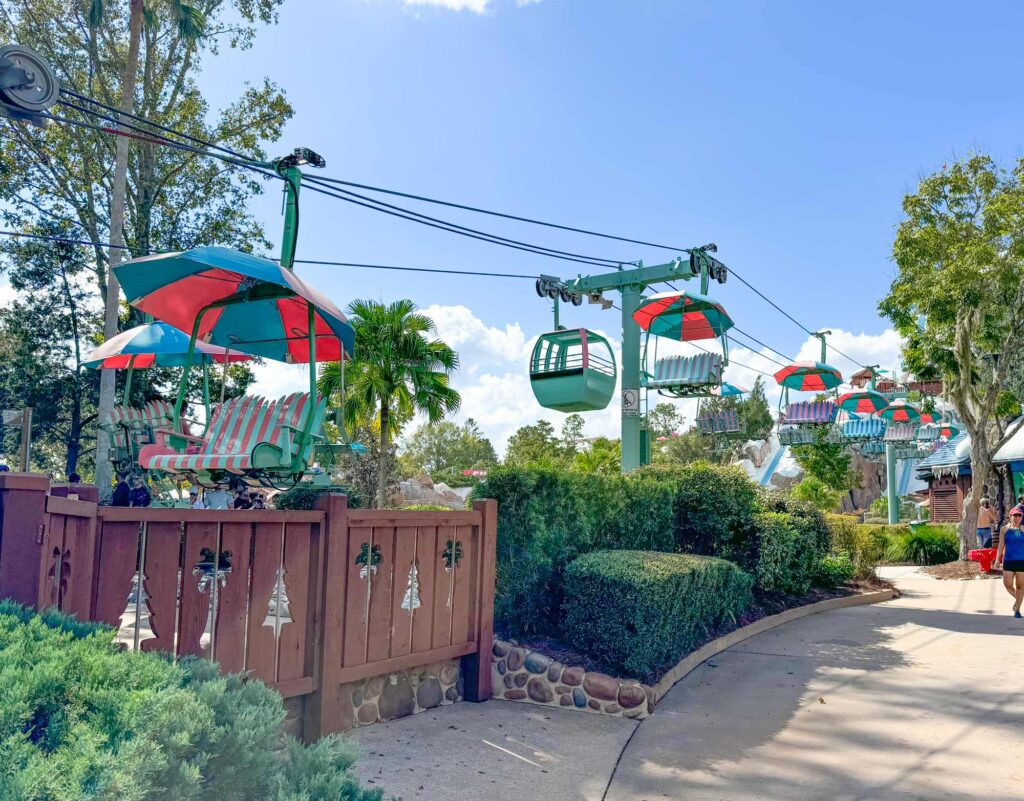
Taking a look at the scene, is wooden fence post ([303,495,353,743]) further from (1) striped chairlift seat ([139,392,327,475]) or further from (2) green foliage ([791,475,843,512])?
(2) green foliage ([791,475,843,512])

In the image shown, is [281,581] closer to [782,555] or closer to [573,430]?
[782,555]

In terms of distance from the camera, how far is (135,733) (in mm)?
1895

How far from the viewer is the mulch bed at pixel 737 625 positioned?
6.47 m

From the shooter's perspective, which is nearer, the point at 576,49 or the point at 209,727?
the point at 209,727

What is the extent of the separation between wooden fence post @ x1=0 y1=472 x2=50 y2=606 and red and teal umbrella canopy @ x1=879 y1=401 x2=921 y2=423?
2247 cm

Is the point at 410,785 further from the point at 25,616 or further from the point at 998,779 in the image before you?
the point at 998,779

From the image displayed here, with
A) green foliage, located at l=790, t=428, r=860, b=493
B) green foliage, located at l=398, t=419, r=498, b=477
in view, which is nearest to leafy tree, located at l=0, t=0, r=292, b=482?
green foliage, located at l=790, t=428, r=860, b=493

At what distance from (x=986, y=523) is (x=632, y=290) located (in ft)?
34.4

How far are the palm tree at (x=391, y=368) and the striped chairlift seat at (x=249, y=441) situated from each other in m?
12.0

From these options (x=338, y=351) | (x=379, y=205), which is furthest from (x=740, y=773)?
(x=379, y=205)

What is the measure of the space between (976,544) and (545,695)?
15802mm

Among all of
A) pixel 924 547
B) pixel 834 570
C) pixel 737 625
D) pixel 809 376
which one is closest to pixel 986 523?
pixel 924 547

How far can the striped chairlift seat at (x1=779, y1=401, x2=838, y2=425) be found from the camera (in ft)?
71.1

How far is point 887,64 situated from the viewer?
12727mm
